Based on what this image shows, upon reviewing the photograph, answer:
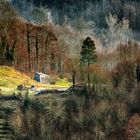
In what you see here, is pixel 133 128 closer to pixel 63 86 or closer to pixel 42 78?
pixel 63 86

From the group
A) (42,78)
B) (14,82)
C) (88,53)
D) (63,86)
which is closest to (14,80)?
(14,82)

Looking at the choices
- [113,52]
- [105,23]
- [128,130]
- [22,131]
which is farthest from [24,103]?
[105,23]

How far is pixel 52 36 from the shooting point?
141 metres

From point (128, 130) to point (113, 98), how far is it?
407 inches

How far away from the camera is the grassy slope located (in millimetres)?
113331

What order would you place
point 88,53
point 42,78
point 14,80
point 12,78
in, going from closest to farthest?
point 14,80 < point 12,78 < point 42,78 < point 88,53

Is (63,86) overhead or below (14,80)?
below

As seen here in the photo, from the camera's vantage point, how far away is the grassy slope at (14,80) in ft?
372

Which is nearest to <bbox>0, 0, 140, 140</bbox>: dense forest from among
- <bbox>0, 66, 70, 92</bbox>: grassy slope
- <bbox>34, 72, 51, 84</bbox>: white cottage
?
<bbox>0, 66, 70, 92</bbox>: grassy slope

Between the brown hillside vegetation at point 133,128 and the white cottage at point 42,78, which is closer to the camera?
the brown hillside vegetation at point 133,128

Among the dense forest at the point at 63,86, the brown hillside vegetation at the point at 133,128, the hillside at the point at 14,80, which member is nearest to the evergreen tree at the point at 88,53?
the dense forest at the point at 63,86

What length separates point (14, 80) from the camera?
4528 inches

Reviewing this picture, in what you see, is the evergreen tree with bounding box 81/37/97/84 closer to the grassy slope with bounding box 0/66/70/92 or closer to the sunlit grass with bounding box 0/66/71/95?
the sunlit grass with bounding box 0/66/71/95

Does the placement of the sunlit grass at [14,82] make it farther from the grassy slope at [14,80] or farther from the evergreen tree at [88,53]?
the evergreen tree at [88,53]
